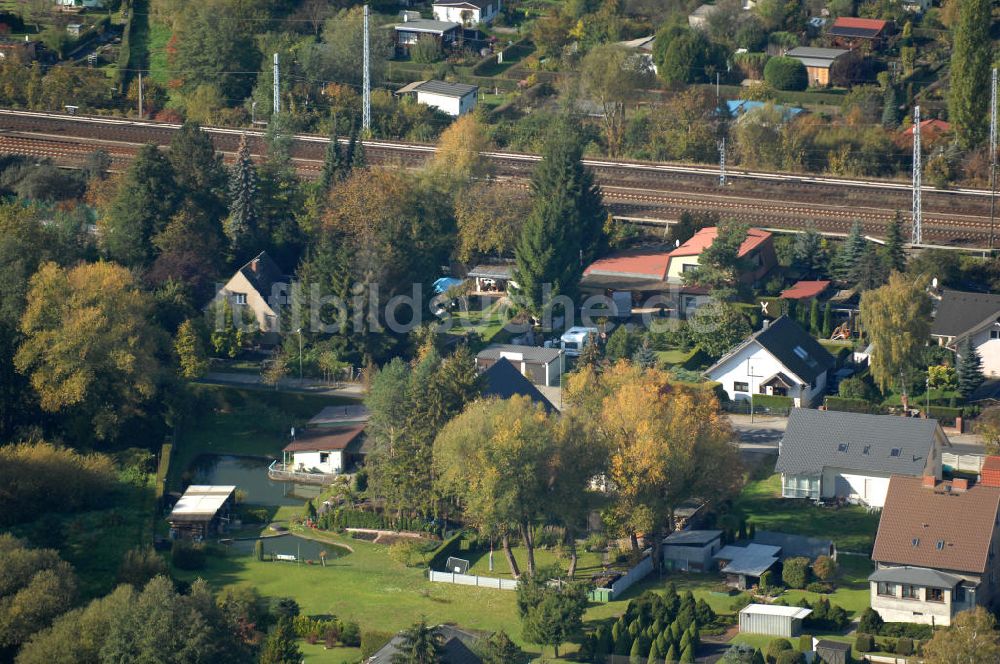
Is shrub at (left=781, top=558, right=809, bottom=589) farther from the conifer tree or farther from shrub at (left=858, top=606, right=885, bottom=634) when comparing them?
the conifer tree

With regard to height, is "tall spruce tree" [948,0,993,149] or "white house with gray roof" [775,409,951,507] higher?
"tall spruce tree" [948,0,993,149]

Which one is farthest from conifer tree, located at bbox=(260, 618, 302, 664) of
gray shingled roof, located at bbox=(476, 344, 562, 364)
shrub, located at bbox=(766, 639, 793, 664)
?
gray shingled roof, located at bbox=(476, 344, 562, 364)

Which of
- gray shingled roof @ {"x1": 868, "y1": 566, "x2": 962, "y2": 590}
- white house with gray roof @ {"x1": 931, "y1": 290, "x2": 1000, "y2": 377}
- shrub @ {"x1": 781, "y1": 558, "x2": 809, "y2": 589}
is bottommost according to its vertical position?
shrub @ {"x1": 781, "y1": 558, "x2": 809, "y2": 589}

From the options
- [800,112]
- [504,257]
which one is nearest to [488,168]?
[504,257]

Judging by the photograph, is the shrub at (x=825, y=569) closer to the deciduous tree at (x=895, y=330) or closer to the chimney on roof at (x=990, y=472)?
the chimney on roof at (x=990, y=472)

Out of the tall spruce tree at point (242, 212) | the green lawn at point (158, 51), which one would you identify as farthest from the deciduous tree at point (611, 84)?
the green lawn at point (158, 51)

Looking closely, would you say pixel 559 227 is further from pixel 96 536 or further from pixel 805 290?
pixel 96 536

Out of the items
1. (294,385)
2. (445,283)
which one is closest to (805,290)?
(445,283)
